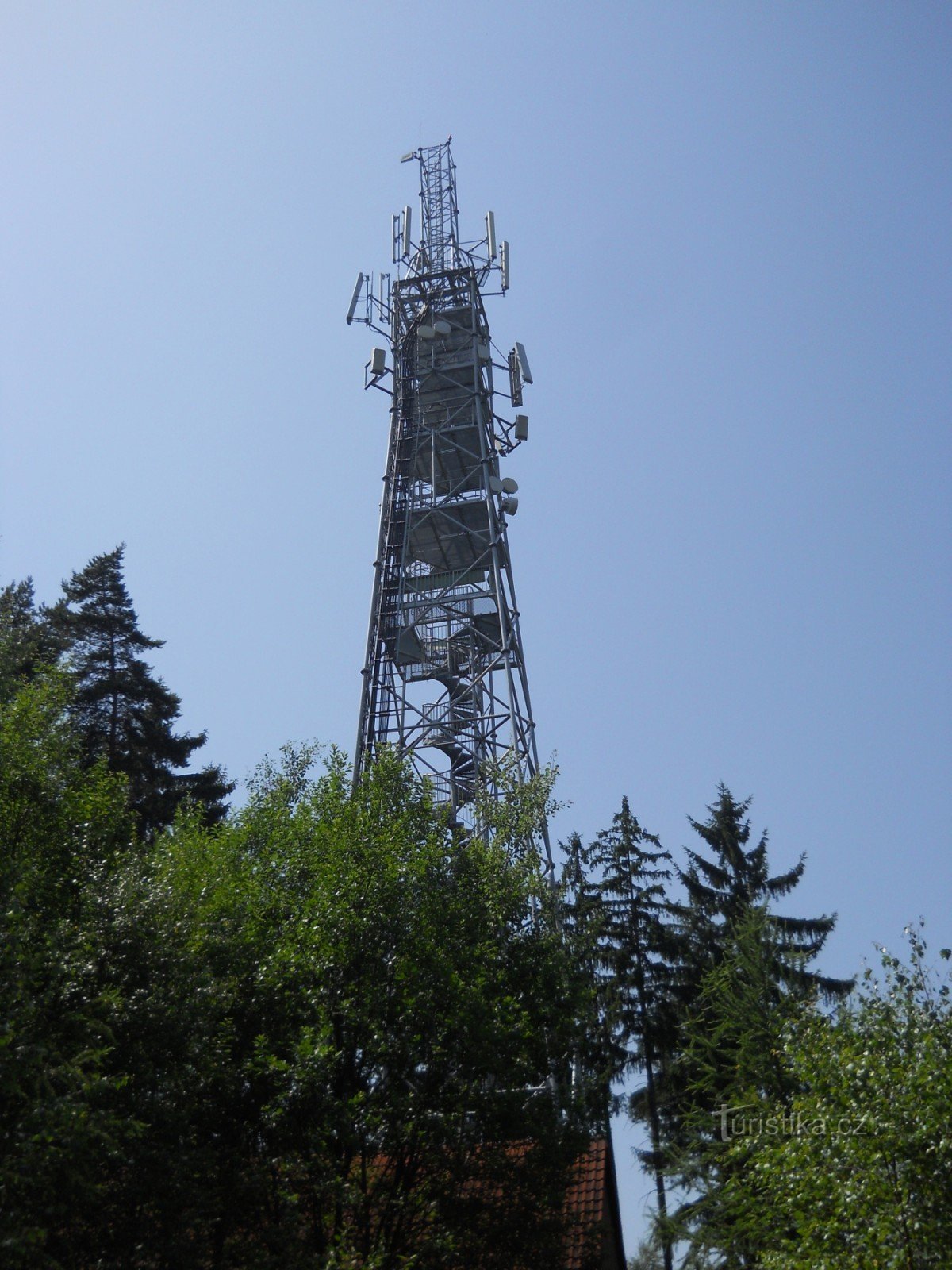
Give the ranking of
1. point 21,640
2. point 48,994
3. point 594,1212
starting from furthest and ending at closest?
point 21,640, point 594,1212, point 48,994

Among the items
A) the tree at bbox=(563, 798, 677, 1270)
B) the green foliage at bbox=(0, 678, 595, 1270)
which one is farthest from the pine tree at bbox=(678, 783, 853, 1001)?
the green foliage at bbox=(0, 678, 595, 1270)

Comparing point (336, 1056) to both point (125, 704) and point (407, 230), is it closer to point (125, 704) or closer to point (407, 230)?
point (125, 704)

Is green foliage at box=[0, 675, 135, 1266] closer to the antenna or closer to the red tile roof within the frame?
the red tile roof

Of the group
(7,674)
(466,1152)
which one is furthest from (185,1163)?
(7,674)

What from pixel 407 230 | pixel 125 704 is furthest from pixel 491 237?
pixel 125 704

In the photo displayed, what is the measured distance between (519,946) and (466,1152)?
261 cm

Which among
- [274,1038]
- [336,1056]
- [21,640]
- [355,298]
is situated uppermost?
[355,298]

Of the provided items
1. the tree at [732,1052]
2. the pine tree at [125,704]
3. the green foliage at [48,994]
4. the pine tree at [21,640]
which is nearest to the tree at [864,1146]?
the tree at [732,1052]

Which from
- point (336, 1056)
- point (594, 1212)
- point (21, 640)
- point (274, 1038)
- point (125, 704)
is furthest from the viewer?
point (125, 704)

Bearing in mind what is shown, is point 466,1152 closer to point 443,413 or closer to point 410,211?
point 443,413

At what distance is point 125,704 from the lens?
Answer: 1008 inches

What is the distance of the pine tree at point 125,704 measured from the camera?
24484mm

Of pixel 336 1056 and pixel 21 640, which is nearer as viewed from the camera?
pixel 336 1056

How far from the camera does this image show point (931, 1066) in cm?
1070
